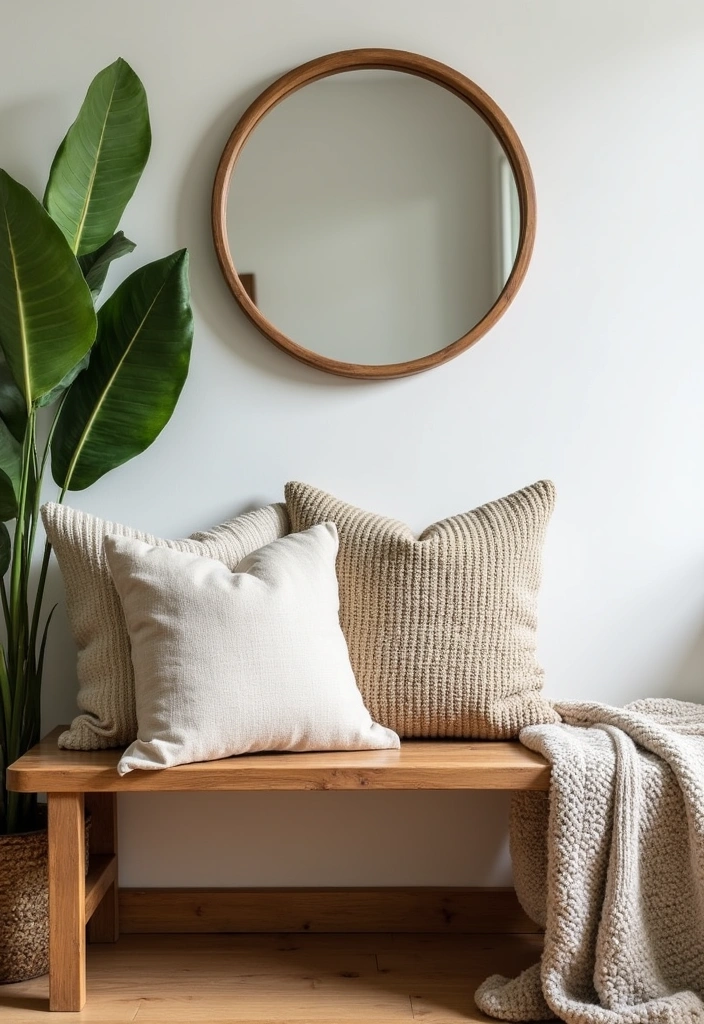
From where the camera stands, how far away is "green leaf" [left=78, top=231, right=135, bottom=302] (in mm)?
1826

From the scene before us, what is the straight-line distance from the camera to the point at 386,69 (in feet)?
6.43

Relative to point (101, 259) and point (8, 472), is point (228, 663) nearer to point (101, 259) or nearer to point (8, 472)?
point (8, 472)

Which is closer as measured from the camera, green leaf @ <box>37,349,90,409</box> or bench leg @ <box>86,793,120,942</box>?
green leaf @ <box>37,349,90,409</box>

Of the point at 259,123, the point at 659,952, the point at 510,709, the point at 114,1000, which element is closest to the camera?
the point at 659,952

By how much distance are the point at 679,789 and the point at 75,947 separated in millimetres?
1025

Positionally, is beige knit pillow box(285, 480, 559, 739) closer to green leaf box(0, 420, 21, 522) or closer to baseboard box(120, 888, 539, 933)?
baseboard box(120, 888, 539, 933)

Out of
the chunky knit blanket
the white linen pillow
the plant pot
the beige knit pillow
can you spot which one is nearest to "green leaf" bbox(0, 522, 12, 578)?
the white linen pillow

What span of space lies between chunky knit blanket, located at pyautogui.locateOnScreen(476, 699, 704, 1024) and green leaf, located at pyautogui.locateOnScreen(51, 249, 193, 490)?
981 millimetres

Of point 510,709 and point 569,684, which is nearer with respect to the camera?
point 510,709

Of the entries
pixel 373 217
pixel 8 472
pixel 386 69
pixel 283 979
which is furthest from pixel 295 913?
pixel 386 69

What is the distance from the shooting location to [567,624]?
1996 millimetres

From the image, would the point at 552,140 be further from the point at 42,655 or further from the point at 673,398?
the point at 42,655

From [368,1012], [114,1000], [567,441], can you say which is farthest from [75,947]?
[567,441]

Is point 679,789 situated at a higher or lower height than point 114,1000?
higher
